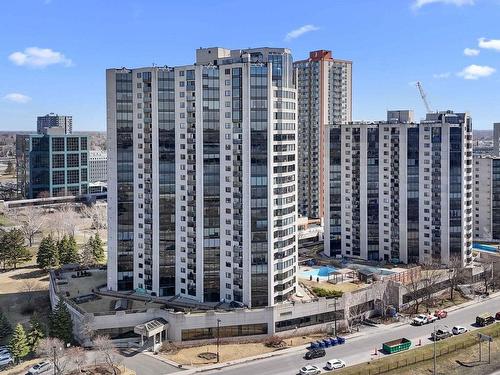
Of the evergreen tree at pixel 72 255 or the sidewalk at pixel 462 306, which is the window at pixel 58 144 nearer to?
the evergreen tree at pixel 72 255

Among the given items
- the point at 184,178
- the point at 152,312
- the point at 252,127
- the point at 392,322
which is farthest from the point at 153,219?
the point at 392,322

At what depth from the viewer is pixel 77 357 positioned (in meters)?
62.6

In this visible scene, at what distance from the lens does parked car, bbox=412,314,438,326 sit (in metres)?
80.5

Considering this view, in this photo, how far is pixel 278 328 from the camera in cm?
7431

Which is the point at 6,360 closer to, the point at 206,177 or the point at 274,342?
the point at 274,342

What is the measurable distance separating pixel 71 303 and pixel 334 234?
180ft

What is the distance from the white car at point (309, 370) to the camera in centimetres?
6219

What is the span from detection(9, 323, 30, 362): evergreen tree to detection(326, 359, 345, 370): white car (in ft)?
118

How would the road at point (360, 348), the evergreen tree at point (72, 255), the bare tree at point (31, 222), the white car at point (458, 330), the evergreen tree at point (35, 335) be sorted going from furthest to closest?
the bare tree at point (31, 222), the evergreen tree at point (72, 255), the white car at point (458, 330), the evergreen tree at point (35, 335), the road at point (360, 348)

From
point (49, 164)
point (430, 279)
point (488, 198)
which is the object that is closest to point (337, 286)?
point (430, 279)

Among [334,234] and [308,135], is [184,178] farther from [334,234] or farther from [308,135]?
[308,135]

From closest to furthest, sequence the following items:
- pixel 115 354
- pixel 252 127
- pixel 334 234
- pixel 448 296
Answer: pixel 115 354 → pixel 252 127 → pixel 448 296 → pixel 334 234

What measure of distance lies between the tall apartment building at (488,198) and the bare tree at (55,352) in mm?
100139

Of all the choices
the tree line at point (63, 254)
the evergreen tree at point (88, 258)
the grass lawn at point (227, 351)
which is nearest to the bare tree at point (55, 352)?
the grass lawn at point (227, 351)
